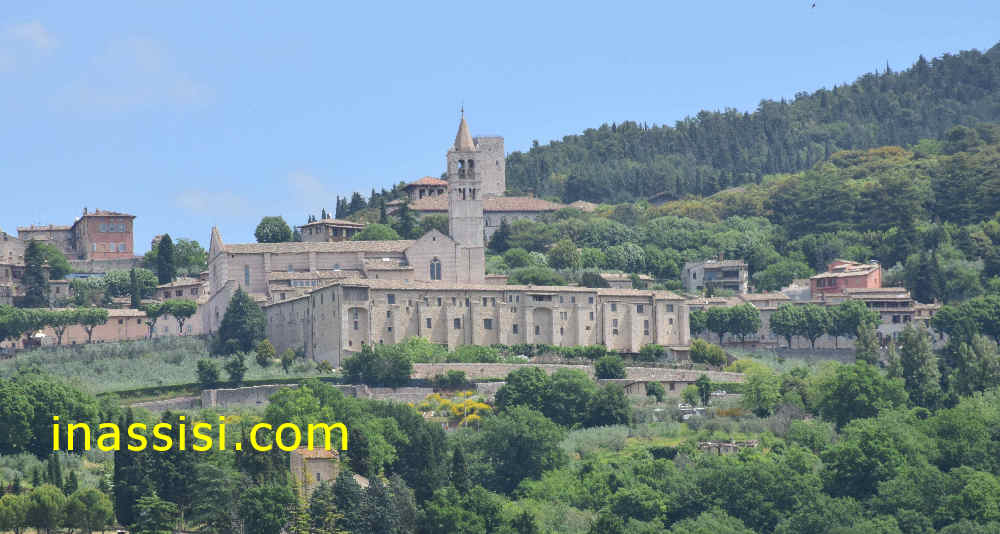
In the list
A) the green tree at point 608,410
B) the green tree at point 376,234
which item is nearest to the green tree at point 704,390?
the green tree at point 608,410

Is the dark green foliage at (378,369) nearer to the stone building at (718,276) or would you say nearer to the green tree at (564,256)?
the green tree at (564,256)

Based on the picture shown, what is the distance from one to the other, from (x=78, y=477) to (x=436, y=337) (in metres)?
24.7

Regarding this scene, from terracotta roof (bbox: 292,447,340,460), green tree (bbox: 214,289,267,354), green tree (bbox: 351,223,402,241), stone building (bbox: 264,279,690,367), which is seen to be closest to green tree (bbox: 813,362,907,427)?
stone building (bbox: 264,279,690,367)

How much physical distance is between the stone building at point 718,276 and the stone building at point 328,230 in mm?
19182

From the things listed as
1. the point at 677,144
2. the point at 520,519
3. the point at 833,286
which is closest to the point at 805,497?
the point at 520,519

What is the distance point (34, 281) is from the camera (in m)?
99.4

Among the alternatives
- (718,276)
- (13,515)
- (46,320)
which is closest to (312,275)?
(46,320)

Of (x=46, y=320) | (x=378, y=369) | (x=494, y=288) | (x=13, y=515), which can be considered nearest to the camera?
(x=13, y=515)

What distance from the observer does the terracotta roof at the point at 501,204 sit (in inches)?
4592

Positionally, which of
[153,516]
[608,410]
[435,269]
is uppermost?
[435,269]

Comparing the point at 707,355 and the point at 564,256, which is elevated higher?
the point at 564,256

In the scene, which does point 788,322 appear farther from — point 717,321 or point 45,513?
point 45,513

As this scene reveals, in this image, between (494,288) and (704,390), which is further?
(494,288)

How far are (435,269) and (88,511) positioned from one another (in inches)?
1424
